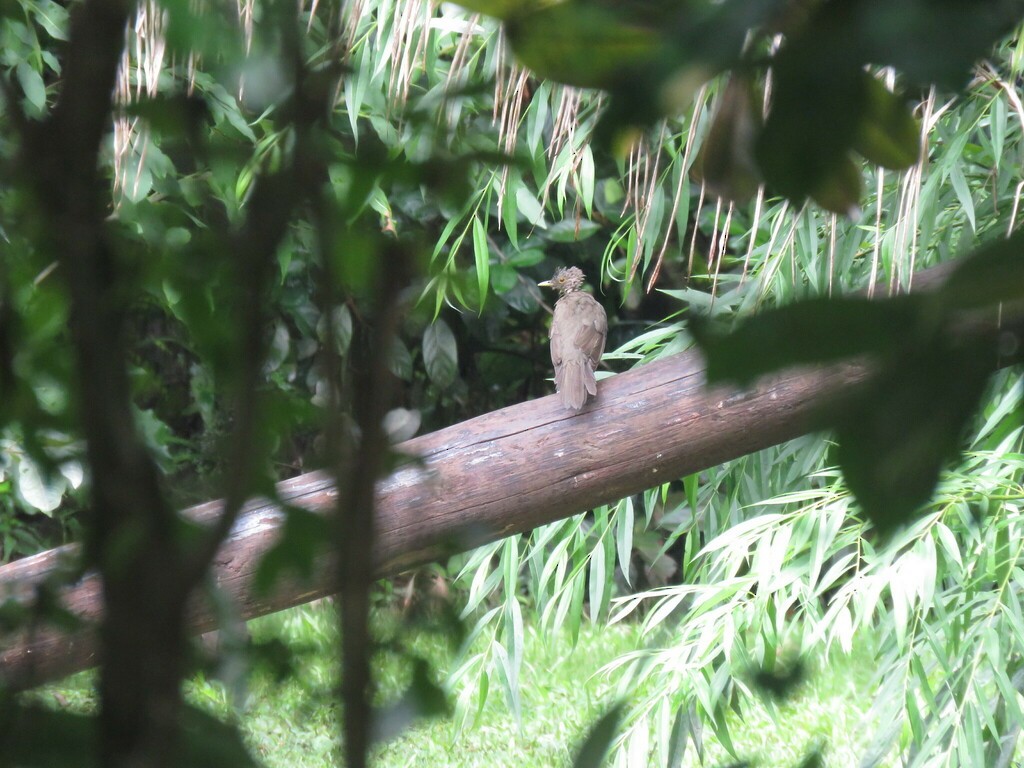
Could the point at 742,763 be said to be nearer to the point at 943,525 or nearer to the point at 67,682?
the point at 67,682

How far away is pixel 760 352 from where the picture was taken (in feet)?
0.90

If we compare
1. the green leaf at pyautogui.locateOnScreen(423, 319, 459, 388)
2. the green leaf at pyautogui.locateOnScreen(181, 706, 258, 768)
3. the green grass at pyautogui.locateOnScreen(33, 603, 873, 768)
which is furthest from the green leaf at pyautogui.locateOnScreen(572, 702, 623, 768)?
the green leaf at pyautogui.locateOnScreen(423, 319, 459, 388)

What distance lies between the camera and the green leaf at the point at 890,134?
398 millimetres

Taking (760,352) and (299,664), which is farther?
(299,664)

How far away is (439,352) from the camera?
14.0 ft

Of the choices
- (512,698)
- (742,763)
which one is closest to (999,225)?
(512,698)

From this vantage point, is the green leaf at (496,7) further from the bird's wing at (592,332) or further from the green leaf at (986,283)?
the bird's wing at (592,332)

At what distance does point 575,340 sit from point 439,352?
1744mm

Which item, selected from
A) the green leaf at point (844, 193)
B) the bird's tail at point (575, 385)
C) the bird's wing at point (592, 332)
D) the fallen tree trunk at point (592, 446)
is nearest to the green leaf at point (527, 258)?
the bird's wing at point (592, 332)

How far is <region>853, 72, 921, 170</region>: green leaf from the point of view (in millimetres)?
398

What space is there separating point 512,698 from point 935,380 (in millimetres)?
2131

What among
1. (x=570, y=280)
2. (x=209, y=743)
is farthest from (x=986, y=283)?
(x=570, y=280)

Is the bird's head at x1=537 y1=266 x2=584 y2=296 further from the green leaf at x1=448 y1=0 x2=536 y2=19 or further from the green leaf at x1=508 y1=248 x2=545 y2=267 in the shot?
the green leaf at x1=448 y1=0 x2=536 y2=19

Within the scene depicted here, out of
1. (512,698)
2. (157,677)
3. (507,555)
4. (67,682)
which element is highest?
(157,677)
